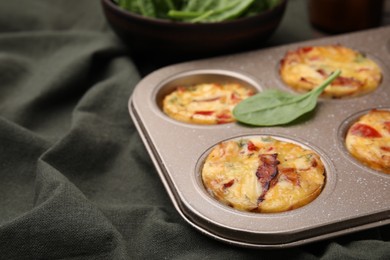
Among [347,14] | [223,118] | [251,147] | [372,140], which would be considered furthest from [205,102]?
[347,14]

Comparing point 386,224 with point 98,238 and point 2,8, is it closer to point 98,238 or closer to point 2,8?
point 98,238

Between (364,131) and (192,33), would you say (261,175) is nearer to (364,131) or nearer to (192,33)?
(364,131)

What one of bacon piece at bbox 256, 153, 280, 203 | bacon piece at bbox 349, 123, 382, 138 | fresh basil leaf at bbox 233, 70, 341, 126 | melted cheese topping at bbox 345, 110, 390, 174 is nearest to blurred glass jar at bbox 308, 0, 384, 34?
fresh basil leaf at bbox 233, 70, 341, 126

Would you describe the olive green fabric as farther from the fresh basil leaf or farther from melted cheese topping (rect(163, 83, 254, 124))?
the fresh basil leaf

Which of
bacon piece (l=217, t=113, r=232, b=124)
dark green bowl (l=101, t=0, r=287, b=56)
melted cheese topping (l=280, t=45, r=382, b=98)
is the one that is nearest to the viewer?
bacon piece (l=217, t=113, r=232, b=124)

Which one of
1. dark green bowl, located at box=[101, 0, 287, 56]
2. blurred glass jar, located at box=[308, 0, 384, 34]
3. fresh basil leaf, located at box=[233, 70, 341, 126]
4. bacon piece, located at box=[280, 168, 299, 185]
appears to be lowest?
blurred glass jar, located at box=[308, 0, 384, 34]

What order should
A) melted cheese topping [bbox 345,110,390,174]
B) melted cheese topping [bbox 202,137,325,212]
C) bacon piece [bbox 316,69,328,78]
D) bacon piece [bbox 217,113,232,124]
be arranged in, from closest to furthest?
1. melted cheese topping [bbox 202,137,325,212]
2. melted cheese topping [bbox 345,110,390,174]
3. bacon piece [bbox 217,113,232,124]
4. bacon piece [bbox 316,69,328,78]

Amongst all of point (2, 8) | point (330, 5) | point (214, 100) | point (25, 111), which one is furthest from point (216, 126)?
point (2, 8)
